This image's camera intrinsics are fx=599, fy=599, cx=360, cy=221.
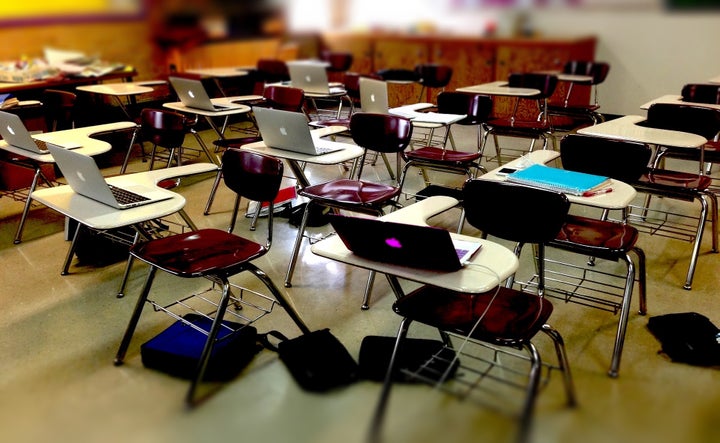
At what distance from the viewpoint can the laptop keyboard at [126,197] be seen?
2277mm

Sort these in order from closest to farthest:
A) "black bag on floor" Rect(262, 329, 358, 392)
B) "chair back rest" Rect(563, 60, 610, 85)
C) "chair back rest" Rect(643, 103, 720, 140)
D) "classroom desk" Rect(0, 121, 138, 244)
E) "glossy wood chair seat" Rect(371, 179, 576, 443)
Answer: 1. "glossy wood chair seat" Rect(371, 179, 576, 443)
2. "black bag on floor" Rect(262, 329, 358, 392)
3. "classroom desk" Rect(0, 121, 138, 244)
4. "chair back rest" Rect(643, 103, 720, 140)
5. "chair back rest" Rect(563, 60, 610, 85)

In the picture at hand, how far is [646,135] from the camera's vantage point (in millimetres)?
3061

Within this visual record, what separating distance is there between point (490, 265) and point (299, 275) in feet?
5.43

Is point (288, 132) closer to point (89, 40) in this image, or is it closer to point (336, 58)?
point (336, 58)

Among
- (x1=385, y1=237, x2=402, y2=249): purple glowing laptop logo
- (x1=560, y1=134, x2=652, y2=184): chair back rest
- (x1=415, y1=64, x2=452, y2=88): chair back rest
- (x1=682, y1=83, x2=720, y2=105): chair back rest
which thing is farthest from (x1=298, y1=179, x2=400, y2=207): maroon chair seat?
(x1=415, y1=64, x2=452, y2=88): chair back rest

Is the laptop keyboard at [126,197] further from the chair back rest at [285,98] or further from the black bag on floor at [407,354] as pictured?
the chair back rest at [285,98]

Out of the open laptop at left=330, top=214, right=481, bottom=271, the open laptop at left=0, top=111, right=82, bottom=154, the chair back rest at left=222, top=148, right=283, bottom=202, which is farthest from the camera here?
the open laptop at left=0, top=111, right=82, bottom=154

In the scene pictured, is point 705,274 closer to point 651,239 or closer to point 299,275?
point 651,239

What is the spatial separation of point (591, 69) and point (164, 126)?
4.34 meters

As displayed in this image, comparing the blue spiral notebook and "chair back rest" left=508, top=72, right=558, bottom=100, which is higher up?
the blue spiral notebook

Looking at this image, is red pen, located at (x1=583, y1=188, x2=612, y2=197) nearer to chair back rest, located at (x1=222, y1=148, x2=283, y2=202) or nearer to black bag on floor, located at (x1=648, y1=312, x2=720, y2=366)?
black bag on floor, located at (x1=648, y1=312, x2=720, y2=366)

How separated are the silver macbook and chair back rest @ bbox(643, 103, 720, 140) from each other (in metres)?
1.84

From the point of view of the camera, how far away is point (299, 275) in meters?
3.15

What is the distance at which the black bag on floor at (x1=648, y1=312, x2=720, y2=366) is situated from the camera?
225cm
